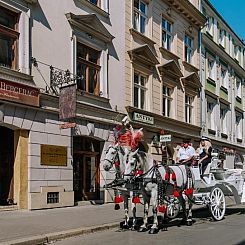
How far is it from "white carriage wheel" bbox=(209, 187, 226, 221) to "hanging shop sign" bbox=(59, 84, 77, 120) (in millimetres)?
5403

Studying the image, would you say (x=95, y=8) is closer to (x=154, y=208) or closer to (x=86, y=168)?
(x=86, y=168)

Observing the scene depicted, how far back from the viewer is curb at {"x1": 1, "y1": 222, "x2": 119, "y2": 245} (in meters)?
9.43

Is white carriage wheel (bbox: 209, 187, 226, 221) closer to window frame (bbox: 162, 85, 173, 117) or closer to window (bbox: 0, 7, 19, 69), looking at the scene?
window (bbox: 0, 7, 19, 69)

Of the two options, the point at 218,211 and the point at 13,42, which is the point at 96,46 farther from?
the point at 218,211

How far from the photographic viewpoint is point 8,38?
49.8ft

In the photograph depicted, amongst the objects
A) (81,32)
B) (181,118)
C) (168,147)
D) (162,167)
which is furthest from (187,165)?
(181,118)

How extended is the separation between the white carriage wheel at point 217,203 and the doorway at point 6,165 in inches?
254

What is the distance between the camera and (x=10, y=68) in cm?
1505

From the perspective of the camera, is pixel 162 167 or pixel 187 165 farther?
pixel 187 165

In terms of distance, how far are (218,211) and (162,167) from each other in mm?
3258

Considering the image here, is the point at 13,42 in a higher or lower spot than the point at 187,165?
higher

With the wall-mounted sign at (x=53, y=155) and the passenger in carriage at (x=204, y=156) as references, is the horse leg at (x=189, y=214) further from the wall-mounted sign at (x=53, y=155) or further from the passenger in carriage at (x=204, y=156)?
the wall-mounted sign at (x=53, y=155)

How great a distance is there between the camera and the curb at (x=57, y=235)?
9.43 m

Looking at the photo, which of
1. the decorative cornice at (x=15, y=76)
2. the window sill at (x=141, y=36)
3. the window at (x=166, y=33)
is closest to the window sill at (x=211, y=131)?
the window at (x=166, y=33)
